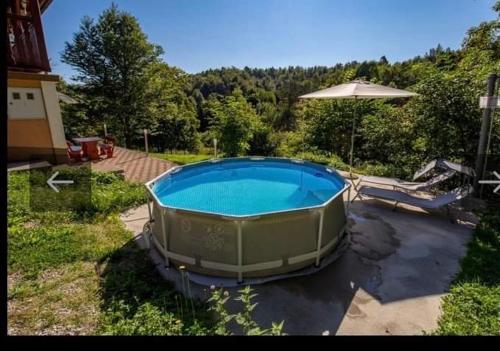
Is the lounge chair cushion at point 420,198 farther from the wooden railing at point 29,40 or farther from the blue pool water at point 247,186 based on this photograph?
the wooden railing at point 29,40

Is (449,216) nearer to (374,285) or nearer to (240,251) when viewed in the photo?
(374,285)

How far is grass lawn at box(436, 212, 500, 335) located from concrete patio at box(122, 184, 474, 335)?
0.12 metres

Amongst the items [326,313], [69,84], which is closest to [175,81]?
[69,84]

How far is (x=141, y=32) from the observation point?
55.8ft

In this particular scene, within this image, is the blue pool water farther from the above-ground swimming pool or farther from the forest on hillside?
the forest on hillside

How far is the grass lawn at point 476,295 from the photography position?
329 centimetres

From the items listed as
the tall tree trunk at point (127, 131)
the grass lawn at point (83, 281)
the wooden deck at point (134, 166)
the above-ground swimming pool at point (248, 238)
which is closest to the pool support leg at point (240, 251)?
the above-ground swimming pool at point (248, 238)

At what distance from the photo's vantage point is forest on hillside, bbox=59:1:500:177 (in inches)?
316

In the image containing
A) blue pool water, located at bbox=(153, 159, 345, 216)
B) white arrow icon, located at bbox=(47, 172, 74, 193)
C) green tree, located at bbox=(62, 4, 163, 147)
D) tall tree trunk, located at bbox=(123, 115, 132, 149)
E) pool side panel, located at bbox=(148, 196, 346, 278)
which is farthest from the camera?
tall tree trunk, located at bbox=(123, 115, 132, 149)

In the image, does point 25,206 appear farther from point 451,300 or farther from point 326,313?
point 451,300

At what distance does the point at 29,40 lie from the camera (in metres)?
8.17

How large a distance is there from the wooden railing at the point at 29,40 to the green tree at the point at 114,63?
27.8 feet

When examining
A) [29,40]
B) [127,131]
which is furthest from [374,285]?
[127,131]

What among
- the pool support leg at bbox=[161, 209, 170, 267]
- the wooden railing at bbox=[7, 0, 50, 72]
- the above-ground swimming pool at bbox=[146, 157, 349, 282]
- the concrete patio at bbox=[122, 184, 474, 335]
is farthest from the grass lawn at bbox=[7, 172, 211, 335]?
the wooden railing at bbox=[7, 0, 50, 72]
